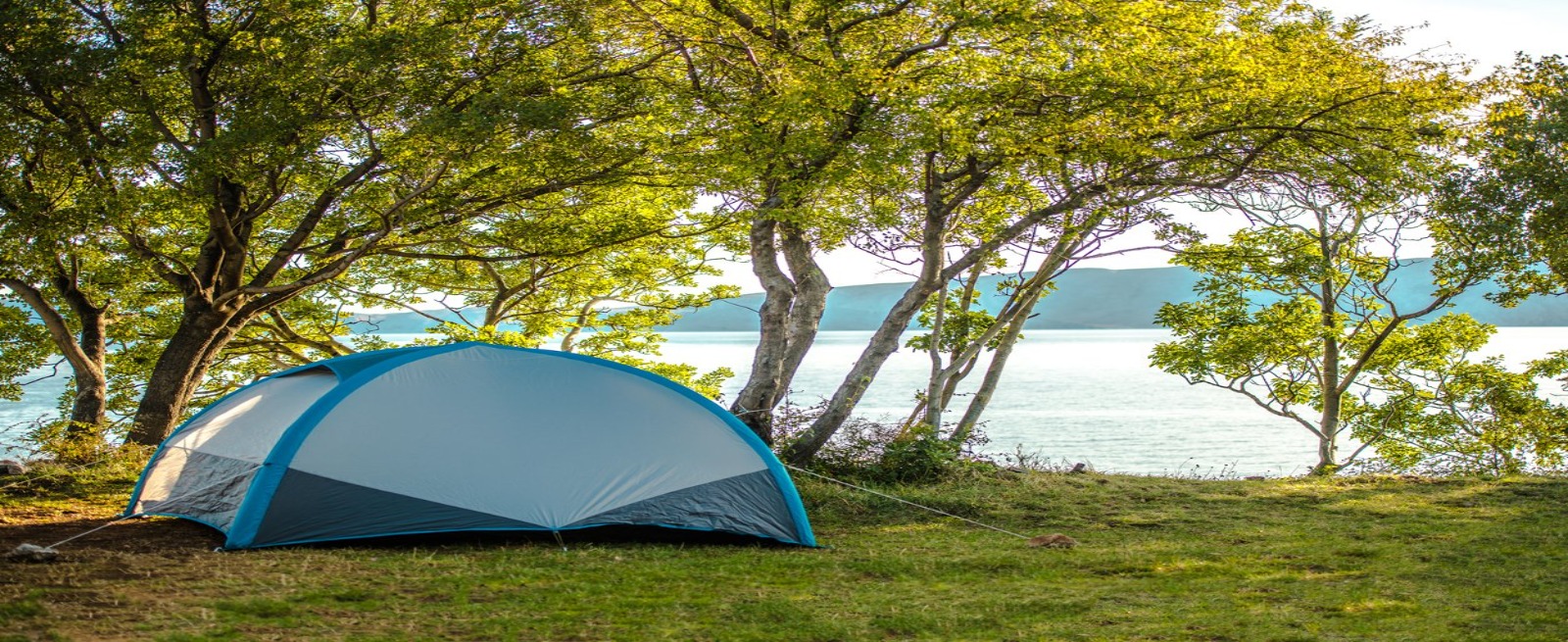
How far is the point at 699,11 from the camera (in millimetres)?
8969

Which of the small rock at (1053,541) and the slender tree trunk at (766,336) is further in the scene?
the slender tree trunk at (766,336)

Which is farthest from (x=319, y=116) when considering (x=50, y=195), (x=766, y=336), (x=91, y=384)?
(x=766, y=336)

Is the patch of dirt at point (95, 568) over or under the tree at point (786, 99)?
under

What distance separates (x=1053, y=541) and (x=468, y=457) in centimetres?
355

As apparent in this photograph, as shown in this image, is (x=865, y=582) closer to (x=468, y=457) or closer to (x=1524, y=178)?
(x=468, y=457)

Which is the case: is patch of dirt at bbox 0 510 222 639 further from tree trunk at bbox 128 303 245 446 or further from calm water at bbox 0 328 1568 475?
calm water at bbox 0 328 1568 475

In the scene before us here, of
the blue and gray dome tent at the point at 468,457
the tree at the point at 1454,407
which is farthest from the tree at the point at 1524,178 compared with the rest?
the tree at the point at 1454,407

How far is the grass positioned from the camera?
442 cm

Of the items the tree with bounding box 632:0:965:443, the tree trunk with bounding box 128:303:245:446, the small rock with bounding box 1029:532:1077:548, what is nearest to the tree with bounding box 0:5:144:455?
the tree trunk with bounding box 128:303:245:446

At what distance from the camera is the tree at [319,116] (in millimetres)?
8727

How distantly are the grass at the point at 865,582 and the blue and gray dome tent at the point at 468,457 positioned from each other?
0.67 feet

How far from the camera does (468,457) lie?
634cm

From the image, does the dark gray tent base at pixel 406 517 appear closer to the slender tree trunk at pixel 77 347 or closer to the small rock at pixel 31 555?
the small rock at pixel 31 555

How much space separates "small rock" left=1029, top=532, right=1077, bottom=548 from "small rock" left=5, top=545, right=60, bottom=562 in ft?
17.4
